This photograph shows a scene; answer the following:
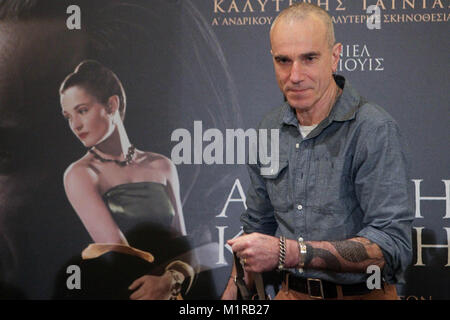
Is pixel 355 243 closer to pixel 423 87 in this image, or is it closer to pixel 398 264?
pixel 398 264

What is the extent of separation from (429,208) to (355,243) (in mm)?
1015

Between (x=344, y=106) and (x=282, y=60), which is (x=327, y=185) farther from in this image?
(x=282, y=60)

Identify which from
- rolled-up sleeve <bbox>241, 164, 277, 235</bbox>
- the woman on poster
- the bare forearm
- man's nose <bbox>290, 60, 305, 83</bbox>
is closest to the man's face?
man's nose <bbox>290, 60, 305, 83</bbox>

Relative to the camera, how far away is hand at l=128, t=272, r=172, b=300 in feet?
9.36

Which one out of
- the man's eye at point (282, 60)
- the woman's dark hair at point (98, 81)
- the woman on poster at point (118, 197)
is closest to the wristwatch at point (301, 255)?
the man's eye at point (282, 60)

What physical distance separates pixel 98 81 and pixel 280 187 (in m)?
1.27

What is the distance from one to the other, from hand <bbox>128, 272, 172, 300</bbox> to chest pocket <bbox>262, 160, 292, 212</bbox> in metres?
0.95

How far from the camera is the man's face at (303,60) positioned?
2.02m

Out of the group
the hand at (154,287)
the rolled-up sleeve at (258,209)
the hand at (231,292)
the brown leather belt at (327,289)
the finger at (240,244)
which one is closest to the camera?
the finger at (240,244)

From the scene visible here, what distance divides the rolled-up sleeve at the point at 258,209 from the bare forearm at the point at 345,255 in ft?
1.51

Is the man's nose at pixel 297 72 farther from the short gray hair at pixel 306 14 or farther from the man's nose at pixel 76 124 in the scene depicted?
the man's nose at pixel 76 124

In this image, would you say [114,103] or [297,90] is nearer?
[297,90]

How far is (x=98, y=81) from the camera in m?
2.90

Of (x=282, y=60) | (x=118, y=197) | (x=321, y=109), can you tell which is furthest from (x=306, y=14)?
(x=118, y=197)
